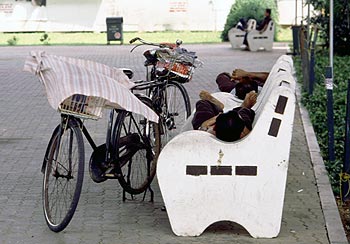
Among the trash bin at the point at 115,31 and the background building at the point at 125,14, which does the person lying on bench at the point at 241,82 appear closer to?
the trash bin at the point at 115,31

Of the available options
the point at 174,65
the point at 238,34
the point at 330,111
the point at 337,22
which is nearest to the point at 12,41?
the point at 238,34

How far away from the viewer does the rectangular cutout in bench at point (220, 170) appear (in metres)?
6.25

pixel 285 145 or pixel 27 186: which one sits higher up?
pixel 285 145

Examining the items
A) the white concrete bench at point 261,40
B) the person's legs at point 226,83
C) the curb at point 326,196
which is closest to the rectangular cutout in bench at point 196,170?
the curb at point 326,196

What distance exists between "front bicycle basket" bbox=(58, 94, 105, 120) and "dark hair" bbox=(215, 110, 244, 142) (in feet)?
3.04

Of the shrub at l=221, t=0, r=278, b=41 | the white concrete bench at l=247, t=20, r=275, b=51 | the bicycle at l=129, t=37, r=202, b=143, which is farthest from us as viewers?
the shrub at l=221, t=0, r=278, b=41

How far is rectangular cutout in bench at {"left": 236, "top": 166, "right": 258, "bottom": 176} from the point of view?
20.5 ft

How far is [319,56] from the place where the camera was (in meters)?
22.5

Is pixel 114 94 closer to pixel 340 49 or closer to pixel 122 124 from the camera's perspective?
pixel 122 124

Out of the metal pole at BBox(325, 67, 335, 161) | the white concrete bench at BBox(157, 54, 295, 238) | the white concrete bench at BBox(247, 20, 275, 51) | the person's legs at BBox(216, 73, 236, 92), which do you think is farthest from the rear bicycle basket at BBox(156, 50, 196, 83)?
the white concrete bench at BBox(247, 20, 275, 51)

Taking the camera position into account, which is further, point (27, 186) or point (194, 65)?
point (194, 65)

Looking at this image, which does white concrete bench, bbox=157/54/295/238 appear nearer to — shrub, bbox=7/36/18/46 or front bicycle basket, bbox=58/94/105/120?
front bicycle basket, bbox=58/94/105/120

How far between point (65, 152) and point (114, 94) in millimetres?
699

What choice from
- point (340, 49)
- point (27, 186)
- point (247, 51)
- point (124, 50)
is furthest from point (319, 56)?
point (27, 186)
